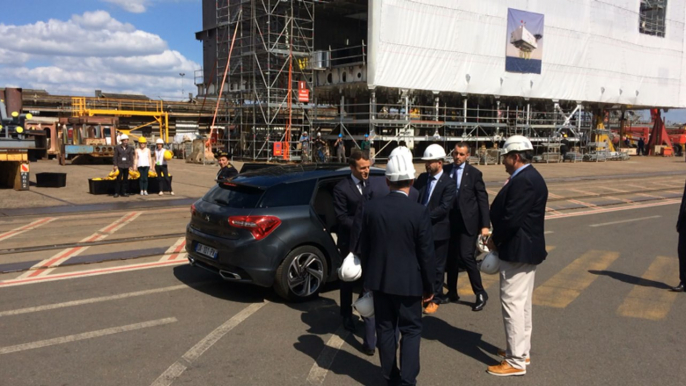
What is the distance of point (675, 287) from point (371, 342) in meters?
4.59

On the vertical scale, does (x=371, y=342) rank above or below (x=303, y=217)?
below

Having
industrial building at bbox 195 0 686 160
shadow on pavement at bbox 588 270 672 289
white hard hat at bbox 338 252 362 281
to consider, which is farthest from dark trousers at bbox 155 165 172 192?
industrial building at bbox 195 0 686 160

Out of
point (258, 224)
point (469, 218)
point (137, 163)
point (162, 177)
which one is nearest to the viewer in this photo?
point (258, 224)

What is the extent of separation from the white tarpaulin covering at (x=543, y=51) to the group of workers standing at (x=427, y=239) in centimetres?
2499

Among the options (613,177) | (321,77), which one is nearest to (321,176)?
(613,177)

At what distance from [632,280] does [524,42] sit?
3234 cm

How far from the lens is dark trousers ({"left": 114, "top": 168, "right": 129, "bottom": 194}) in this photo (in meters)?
15.4

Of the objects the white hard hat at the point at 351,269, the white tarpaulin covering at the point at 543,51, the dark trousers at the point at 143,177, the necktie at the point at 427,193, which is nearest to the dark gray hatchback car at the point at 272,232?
the necktie at the point at 427,193

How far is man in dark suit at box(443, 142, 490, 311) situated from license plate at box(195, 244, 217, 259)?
2.69 m

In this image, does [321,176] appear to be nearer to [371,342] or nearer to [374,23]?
[371,342]

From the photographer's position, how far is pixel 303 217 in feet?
20.1

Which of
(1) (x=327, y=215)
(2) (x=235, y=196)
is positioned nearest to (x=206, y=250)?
(2) (x=235, y=196)

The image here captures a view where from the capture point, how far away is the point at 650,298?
258 inches

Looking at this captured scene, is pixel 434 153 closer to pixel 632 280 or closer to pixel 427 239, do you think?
pixel 427 239
